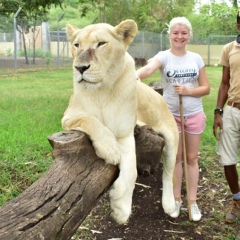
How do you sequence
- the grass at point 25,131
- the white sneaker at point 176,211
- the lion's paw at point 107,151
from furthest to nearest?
the grass at point 25,131
the white sneaker at point 176,211
the lion's paw at point 107,151

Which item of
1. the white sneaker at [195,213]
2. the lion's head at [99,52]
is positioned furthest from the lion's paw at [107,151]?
the white sneaker at [195,213]

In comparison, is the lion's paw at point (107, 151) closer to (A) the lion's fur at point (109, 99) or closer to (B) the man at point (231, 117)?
(A) the lion's fur at point (109, 99)

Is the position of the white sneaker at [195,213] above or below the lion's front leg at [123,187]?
below

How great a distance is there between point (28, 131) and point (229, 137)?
314 centimetres

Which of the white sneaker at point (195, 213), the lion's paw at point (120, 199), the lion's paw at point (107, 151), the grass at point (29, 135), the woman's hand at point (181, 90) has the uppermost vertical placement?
the woman's hand at point (181, 90)

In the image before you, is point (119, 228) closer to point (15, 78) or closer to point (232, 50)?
point (232, 50)

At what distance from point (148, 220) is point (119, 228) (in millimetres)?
330

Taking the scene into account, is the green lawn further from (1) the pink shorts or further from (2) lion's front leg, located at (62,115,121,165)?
(2) lion's front leg, located at (62,115,121,165)

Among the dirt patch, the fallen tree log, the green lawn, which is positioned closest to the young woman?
the dirt patch

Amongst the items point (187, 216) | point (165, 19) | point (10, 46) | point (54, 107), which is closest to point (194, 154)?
point (187, 216)

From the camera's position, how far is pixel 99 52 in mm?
2492

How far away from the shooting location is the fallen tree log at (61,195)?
1.74 meters

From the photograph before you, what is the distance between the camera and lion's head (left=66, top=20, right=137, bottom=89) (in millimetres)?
2404

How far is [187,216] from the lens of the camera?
435 cm
